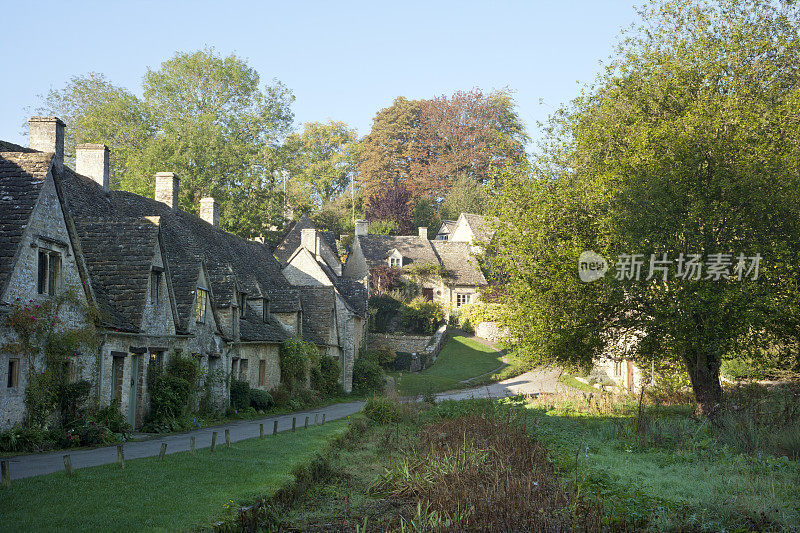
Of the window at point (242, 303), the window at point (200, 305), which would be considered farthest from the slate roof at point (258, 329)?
the window at point (200, 305)

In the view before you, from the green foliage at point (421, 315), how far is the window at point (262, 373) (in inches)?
1033

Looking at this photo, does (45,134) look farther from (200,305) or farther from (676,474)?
(676,474)

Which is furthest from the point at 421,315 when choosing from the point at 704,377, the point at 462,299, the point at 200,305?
the point at 704,377

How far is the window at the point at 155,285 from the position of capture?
23.0 m

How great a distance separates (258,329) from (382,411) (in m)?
10.5

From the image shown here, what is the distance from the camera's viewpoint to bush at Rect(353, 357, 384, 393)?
4659cm


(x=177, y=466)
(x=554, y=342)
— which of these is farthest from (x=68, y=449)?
(x=554, y=342)

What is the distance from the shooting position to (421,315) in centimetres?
5919

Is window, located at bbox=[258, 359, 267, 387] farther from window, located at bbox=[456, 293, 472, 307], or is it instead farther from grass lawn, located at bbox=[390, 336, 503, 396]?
window, located at bbox=[456, 293, 472, 307]

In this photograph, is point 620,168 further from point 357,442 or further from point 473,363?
point 473,363

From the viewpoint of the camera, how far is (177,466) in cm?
1330

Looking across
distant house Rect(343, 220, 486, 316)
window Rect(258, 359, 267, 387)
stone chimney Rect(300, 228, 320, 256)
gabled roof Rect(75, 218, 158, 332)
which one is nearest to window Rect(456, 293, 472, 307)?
distant house Rect(343, 220, 486, 316)

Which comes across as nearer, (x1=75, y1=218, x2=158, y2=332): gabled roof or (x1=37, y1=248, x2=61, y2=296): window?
(x1=37, y1=248, x2=61, y2=296): window

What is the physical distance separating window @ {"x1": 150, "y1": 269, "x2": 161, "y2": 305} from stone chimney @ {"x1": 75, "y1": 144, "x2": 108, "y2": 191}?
7.11 metres
